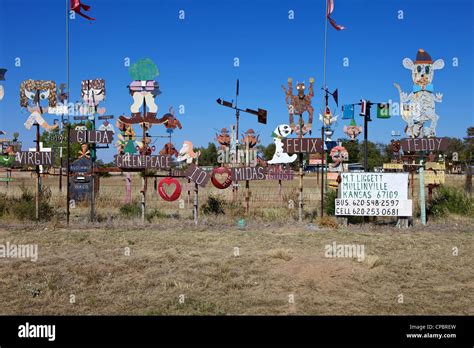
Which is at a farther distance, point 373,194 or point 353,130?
point 353,130

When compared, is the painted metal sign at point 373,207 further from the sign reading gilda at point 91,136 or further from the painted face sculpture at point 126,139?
the painted face sculpture at point 126,139

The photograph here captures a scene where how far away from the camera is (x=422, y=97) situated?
14.6 m

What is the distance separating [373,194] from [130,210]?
7719 mm

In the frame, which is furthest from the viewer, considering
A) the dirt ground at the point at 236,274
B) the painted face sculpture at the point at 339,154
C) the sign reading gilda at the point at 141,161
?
the painted face sculpture at the point at 339,154

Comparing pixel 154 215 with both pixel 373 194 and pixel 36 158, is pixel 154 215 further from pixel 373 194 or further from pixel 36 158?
pixel 373 194

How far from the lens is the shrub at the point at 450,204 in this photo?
1455 centimetres

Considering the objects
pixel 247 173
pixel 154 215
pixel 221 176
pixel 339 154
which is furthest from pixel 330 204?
pixel 154 215

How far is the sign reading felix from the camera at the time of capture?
12938mm

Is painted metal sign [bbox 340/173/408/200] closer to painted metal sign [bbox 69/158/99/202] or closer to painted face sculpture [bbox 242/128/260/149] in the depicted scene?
painted face sculpture [bbox 242/128/260/149]

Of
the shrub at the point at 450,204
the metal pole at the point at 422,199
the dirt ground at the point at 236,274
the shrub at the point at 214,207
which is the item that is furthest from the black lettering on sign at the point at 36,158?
the shrub at the point at 450,204

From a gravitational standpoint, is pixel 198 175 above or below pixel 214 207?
above

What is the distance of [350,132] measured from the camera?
2181cm
